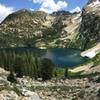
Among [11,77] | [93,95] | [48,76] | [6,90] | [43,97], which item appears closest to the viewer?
[6,90]

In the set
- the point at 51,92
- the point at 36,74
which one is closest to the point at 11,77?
the point at 51,92

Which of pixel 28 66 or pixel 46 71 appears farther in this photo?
pixel 28 66

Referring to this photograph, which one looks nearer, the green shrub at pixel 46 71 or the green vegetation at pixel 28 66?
the green shrub at pixel 46 71

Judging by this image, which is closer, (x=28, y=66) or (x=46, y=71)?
(x=46, y=71)

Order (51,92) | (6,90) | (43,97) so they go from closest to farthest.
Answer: (6,90)
(43,97)
(51,92)

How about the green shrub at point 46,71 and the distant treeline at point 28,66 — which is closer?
the green shrub at point 46,71

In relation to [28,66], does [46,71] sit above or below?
below

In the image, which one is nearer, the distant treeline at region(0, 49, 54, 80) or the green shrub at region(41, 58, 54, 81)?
the green shrub at region(41, 58, 54, 81)

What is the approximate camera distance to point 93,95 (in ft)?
216

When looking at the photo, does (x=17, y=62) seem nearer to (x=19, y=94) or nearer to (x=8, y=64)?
(x=8, y=64)

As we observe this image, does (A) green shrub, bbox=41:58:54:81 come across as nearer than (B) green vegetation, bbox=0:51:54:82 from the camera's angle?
Yes

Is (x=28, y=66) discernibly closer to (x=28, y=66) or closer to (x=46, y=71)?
(x=28, y=66)

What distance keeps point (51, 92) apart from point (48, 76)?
1679 inches

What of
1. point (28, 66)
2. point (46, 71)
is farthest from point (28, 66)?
point (46, 71)
